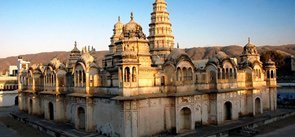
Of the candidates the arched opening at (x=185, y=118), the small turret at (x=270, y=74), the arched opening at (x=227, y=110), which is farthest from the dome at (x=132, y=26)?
the small turret at (x=270, y=74)

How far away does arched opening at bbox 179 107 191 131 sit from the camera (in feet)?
75.8

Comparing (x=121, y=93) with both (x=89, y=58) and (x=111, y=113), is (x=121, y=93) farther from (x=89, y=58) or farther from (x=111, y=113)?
(x=89, y=58)

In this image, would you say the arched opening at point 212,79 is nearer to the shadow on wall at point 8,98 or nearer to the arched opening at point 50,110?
the arched opening at point 50,110

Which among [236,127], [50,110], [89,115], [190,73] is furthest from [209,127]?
[50,110]

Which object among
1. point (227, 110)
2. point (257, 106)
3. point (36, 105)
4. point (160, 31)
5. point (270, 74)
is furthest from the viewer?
point (36, 105)

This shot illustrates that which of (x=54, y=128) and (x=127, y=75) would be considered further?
(x=54, y=128)

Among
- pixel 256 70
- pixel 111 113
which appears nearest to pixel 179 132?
pixel 111 113

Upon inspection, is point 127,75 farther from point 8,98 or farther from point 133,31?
point 8,98

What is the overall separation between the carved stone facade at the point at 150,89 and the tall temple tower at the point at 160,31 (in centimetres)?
4

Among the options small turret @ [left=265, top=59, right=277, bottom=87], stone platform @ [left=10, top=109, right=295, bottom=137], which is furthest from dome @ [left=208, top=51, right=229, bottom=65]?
small turret @ [left=265, top=59, right=277, bottom=87]

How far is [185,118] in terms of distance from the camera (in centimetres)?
2336

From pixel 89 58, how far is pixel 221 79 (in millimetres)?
11655

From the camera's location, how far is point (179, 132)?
21953 millimetres

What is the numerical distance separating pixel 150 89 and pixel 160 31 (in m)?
13.9
